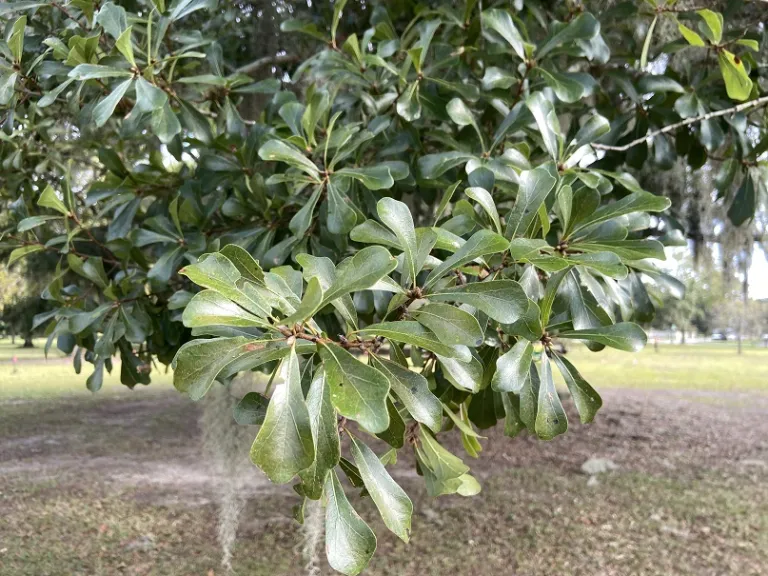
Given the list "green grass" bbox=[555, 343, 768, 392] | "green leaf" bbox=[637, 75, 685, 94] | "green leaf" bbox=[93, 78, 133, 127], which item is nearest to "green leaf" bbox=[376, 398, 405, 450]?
"green leaf" bbox=[93, 78, 133, 127]

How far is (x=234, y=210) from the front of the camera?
1.09 m

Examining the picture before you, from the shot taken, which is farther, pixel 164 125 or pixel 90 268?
pixel 90 268

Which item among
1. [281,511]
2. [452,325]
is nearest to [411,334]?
[452,325]

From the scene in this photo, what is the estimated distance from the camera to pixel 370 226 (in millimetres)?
625

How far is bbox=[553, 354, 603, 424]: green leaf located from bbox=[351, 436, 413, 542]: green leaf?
235 millimetres

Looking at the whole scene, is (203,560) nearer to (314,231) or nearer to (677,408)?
(314,231)

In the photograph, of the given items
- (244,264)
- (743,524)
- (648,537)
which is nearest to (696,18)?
(244,264)

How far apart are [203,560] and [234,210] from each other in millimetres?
1553

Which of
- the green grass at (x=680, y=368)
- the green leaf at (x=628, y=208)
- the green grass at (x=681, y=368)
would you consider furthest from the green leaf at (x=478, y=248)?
the green grass at (x=681, y=368)

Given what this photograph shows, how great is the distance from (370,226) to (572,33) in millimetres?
684

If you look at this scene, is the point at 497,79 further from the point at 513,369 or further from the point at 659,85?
the point at 513,369

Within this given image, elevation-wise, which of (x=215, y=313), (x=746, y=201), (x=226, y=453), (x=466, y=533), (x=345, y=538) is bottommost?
(x=466, y=533)

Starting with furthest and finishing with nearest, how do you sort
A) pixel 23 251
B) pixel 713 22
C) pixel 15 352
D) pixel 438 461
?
pixel 15 352, pixel 23 251, pixel 713 22, pixel 438 461

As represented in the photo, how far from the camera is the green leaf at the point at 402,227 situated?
1.83 feet
